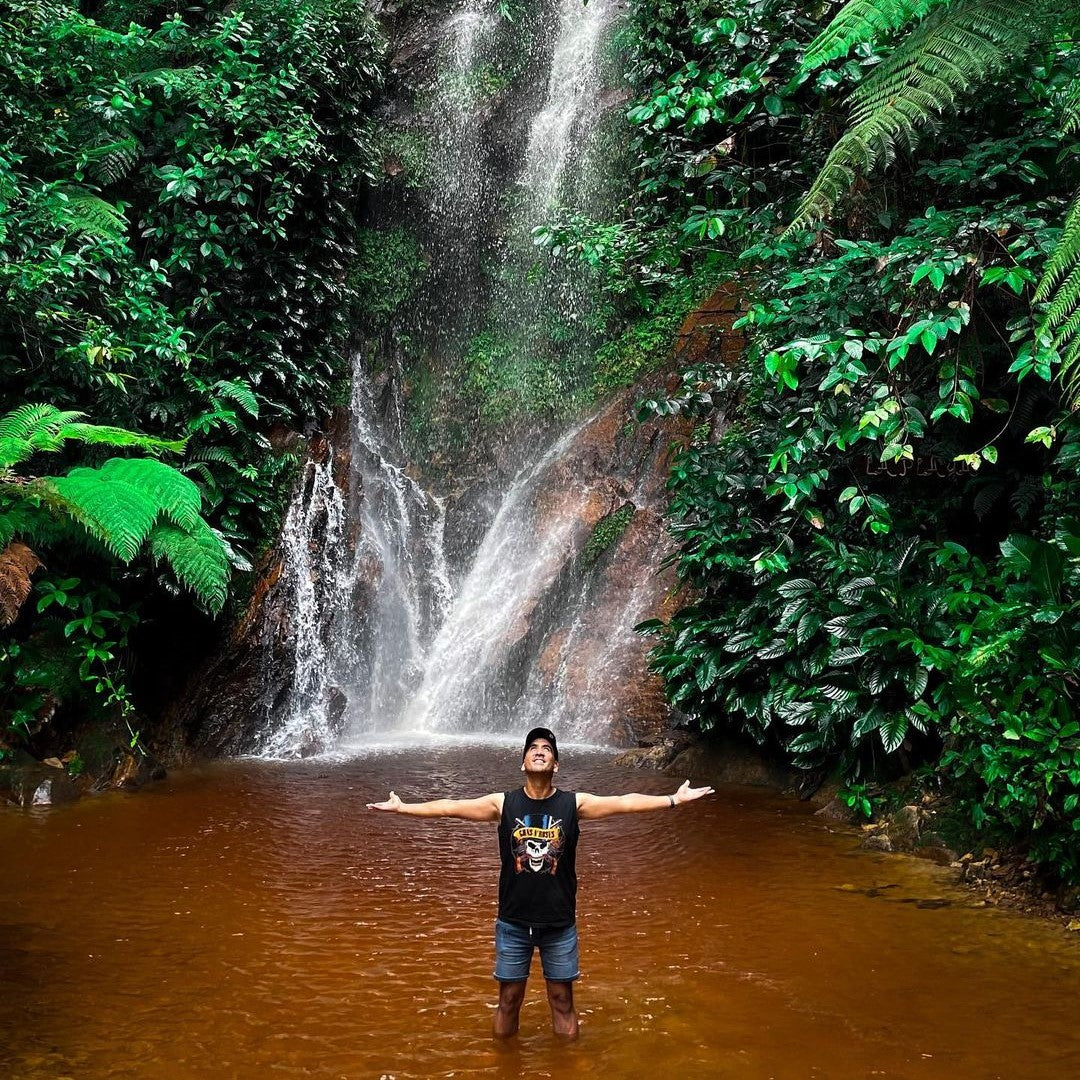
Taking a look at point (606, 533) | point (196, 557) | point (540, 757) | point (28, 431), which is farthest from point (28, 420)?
point (540, 757)

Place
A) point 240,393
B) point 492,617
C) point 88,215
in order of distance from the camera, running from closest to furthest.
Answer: point 88,215 < point 240,393 < point 492,617

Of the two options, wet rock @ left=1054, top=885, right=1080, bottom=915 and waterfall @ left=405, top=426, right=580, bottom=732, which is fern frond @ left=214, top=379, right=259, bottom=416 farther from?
wet rock @ left=1054, top=885, right=1080, bottom=915

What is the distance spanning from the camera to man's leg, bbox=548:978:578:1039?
12.0 ft

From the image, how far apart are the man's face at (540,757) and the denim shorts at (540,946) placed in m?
0.54

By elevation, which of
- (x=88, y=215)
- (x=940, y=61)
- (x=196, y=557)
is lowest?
(x=196, y=557)

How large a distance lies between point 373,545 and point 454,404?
2885mm

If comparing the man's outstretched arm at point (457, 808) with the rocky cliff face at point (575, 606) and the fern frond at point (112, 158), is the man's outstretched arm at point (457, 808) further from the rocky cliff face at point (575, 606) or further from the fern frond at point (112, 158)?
the fern frond at point (112, 158)

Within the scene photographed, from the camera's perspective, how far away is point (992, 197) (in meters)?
7.24

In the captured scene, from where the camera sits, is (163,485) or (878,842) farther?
(163,485)

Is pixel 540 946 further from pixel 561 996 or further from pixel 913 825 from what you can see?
pixel 913 825

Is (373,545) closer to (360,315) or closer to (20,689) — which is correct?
(360,315)

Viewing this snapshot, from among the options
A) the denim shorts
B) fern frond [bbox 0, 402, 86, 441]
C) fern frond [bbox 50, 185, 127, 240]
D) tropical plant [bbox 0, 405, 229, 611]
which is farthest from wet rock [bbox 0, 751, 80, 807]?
the denim shorts

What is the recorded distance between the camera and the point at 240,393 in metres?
9.88

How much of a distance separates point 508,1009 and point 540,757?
927 millimetres
